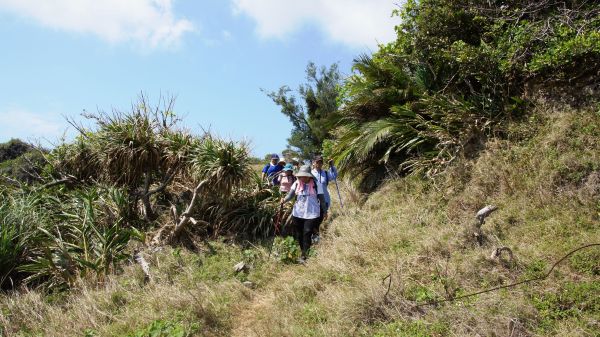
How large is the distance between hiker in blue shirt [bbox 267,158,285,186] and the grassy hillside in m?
2.10

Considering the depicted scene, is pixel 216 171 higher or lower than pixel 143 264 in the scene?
higher

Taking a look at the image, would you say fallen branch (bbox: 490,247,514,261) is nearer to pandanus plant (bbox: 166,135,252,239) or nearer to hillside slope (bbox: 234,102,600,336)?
hillside slope (bbox: 234,102,600,336)

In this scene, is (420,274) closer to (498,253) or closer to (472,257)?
(472,257)

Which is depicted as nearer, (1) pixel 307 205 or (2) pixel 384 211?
(1) pixel 307 205

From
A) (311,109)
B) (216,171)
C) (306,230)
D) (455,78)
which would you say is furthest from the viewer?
(311,109)

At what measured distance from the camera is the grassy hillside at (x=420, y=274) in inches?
151

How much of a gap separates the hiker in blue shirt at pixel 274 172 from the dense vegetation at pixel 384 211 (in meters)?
0.40

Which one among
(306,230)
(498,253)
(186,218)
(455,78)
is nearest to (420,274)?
(498,253)

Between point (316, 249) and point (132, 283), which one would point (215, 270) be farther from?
point (316, 249)

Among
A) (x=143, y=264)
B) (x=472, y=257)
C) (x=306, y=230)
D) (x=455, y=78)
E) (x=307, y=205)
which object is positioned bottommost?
(x=143, y=264)

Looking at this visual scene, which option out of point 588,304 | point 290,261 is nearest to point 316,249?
point 290,261

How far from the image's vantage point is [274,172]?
9469 millimetres

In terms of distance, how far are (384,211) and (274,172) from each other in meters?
2.99

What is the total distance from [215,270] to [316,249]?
5.36 ft
